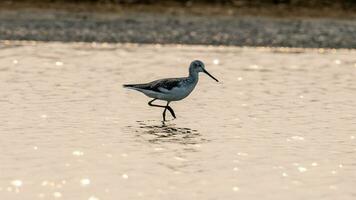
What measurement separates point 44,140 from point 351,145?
14.5 feet

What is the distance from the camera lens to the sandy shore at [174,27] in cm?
3194

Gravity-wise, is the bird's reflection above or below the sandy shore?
above

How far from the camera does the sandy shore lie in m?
31.9

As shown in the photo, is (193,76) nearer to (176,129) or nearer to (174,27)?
(176,129)

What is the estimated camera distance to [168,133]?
18.0 meters

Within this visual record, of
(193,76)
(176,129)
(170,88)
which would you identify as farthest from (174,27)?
(176,129)

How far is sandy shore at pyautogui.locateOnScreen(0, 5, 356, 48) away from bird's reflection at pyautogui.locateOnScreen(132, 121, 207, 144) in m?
13.2

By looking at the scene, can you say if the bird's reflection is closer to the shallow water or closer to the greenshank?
the shallow water

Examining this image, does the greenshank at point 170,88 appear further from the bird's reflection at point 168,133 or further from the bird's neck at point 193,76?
the bird's reflection at point 168,133

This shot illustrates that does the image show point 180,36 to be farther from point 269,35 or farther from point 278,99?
point 278,99

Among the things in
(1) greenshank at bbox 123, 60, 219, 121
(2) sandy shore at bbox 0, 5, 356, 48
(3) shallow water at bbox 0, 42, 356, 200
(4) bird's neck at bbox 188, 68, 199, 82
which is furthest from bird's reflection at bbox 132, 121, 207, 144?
(2) sandy shore at bbox 0, 5, 356, 48

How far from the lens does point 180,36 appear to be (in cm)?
3225

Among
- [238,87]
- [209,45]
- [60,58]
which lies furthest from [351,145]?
[209,45]

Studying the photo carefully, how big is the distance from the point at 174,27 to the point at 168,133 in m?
15.5
